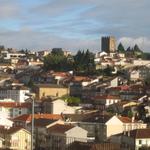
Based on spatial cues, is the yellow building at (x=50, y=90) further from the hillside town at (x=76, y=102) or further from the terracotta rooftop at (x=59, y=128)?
the terracotta rooftop at (x=59, y=128)

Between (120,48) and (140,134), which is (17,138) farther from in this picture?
(120,48)

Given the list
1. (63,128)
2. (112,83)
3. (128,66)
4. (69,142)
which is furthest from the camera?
(128,66)

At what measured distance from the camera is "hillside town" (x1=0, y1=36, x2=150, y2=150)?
33.6 metres

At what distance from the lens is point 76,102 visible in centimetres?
5534

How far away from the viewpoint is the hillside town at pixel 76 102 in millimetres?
33594

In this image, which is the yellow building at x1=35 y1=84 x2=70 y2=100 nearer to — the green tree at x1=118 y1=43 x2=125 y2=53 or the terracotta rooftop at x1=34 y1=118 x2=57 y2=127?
the terracotta rooftop at x1=34 y1=118 x2=57 y2=127

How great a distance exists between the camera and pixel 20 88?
60.7 meters

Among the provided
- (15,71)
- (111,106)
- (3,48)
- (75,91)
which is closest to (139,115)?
(111,106)

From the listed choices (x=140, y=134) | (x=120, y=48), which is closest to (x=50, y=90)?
(x=140, y=134)

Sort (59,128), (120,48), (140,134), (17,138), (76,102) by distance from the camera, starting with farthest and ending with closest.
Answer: (120,48), (76,102), (59,128), (17,138), (140,134)

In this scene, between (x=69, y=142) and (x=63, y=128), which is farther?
(x=63, y=128)

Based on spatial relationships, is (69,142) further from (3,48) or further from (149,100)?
(3,48)

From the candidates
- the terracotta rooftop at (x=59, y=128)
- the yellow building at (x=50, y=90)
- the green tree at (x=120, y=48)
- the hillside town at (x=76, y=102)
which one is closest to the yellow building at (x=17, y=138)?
the hillside town at (x=76, y=102)

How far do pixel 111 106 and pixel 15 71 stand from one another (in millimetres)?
36388
